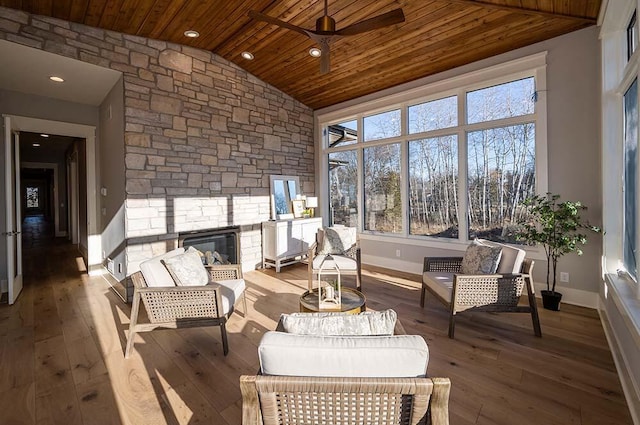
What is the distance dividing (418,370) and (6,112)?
6.14 meters

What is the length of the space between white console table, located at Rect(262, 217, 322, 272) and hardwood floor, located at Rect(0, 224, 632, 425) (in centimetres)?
154

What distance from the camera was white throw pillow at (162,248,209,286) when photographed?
2.70m

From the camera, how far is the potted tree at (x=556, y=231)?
3246 mm

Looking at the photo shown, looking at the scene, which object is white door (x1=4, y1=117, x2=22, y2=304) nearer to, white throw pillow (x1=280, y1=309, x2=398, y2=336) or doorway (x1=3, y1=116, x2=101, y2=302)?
doorway (x1=3, y1=116, x2=101, y2=302)

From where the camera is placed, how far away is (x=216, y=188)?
190 inches

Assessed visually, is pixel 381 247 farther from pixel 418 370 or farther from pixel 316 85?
pixel 418 370

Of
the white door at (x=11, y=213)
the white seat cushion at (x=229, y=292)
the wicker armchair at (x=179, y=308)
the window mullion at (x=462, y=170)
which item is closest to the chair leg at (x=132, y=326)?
the wicker armchair at (x=179, y=308)

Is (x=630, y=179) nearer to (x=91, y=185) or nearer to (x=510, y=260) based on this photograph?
(x=510, y=260)

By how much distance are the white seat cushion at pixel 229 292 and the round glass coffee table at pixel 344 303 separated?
2.26 ft

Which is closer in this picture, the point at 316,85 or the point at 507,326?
the point at 507,326

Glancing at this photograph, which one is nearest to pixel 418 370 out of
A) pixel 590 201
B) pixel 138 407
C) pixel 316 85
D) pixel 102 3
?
pixel 138 407

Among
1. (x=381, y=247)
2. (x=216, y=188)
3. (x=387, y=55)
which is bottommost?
(x=381, y=247)

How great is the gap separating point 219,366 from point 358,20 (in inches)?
160

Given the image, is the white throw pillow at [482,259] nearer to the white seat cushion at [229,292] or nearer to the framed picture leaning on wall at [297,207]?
the white seat cushion at [229,292]
